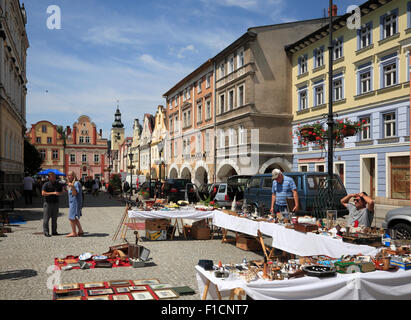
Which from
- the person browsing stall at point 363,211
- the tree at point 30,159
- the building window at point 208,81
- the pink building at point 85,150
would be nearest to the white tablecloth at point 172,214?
the person browsing stall at point 363,211

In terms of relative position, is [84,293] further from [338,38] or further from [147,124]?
[147,124]

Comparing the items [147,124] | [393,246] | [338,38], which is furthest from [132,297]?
[147,124]

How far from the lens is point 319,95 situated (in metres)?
28.0

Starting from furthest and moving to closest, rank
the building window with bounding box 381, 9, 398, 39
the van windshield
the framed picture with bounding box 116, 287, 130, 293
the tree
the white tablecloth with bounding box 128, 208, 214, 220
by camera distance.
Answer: the tree < the building window with bounding box 381, 9, 398, 39 < the van windshield < the white tablecloth with bounding box 128, 208, 214, 220 < the framed picture with bounding box 116, 287, 130, 293

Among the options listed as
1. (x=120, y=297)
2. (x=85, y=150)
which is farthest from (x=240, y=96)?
(x=85, y=150)

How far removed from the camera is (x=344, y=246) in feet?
18.6

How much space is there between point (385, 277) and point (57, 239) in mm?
9338

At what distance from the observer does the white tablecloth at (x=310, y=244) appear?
5.51 meters

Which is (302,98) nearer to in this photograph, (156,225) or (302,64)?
(302,64)

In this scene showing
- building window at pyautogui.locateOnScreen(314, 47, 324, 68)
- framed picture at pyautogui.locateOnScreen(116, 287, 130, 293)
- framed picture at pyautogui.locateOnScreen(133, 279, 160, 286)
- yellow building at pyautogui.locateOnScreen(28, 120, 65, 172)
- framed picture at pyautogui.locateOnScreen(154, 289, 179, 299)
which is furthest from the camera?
yellow building at pyautogui.locateOnScreen(28, 120, 65, 172)

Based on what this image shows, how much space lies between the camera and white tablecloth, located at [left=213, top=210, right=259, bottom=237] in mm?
8623

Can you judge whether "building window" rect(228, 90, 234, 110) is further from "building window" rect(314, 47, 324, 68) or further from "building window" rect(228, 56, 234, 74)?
"building window" rect(314, 47, 324, 68)

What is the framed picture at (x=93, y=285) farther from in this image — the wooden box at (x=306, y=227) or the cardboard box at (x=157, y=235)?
the cardboard box at (x=157, y=235)

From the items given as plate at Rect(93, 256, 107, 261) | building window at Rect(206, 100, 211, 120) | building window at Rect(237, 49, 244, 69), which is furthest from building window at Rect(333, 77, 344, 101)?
plate at Rect(93, 256, 107, 261)
